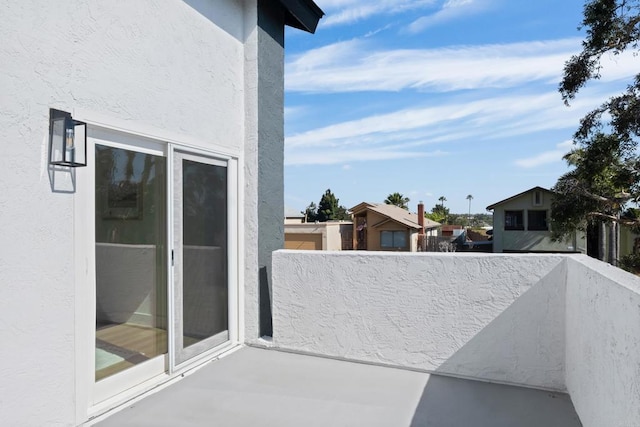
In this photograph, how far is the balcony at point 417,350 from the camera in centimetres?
366

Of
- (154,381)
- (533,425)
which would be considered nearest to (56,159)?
(154,381)

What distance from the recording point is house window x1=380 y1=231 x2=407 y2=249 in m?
33.1

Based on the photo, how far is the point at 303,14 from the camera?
679 cm

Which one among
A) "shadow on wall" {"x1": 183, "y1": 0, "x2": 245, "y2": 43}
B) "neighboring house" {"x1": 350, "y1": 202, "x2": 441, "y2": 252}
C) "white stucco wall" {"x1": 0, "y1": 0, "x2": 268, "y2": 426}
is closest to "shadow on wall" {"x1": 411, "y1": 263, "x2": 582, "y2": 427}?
"white stucco wall" {"x1": 0, "y1": 0, "x2": 268, "y2": 426}

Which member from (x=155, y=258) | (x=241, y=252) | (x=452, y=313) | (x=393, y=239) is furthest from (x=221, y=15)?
(x=393, y=239)

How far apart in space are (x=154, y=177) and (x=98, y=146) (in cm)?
76

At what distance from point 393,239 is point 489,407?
2989 centimetres

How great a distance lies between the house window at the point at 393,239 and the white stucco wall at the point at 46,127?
1179 inches

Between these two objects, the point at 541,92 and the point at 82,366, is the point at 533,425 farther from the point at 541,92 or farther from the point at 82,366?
the point at 541,92

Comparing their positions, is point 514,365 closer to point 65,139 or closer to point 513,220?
point 65,139

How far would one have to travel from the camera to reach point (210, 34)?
527 centimetres

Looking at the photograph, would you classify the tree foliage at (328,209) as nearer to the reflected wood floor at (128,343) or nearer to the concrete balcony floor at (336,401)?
the concrete balcony floor at (336,401)

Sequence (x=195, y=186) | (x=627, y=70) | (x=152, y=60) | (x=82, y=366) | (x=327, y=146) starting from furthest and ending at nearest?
(x=327, y=146), (x=627, y=70), (x=195, y=186), (x=152, y=60), (x=82, y=366)

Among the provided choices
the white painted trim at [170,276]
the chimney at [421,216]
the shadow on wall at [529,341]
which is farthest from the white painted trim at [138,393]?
the chimney at [421,216]
